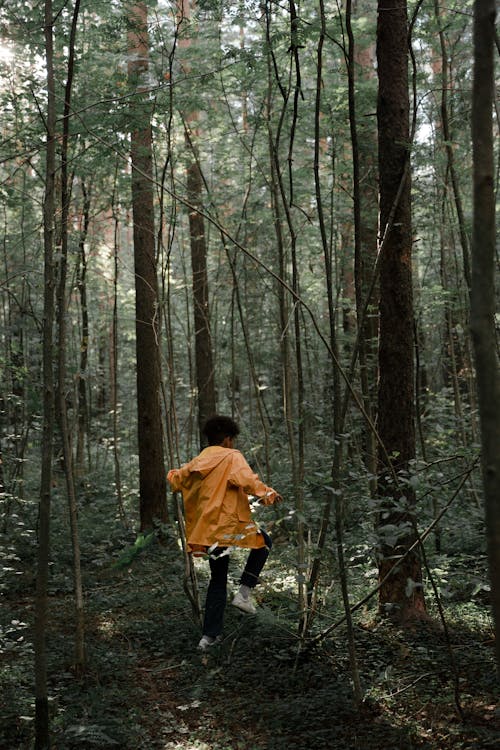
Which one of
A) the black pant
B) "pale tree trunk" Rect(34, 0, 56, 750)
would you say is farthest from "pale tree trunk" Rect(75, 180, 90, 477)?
"pale tree trunk" Rect(34, 0, 56, 750)

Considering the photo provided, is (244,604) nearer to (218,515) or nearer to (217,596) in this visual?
(217,596)

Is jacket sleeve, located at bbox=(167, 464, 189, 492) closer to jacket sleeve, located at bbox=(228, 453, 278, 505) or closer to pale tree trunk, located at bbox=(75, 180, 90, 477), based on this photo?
jacket sleeve, located at bbox=(228, 453, 278, 505)

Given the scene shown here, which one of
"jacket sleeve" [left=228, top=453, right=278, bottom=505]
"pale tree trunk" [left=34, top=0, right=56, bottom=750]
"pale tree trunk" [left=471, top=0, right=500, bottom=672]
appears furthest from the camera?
"jacket sleeve" [left=228, top=453, right=278, bottom=505]

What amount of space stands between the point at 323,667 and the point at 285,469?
8.00m

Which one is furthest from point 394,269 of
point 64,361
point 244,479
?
point 64,361

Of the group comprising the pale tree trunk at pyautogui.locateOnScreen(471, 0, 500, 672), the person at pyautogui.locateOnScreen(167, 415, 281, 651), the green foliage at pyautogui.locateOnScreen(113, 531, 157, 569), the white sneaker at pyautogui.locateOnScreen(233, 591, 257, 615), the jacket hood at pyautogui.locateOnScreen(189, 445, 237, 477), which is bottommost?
the green foliage at pyautogui.locateOnScreen(113, 531, 157, 569)

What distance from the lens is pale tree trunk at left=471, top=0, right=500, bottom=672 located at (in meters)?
1.35

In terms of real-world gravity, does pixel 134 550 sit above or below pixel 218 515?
below

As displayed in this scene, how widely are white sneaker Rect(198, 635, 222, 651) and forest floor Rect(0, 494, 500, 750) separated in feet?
0.27

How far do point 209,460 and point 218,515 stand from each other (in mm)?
445

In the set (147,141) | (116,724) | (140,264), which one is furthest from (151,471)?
(116,724)

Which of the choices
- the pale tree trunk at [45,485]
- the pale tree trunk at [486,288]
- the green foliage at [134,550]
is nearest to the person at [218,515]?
the pale tree trunk at [45,485]

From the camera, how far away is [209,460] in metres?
5.45

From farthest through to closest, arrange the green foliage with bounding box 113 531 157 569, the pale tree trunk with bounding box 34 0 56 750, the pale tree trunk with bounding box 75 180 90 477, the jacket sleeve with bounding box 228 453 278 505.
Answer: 1. the pale tree trunk with bounding box 75 180 90 477
2. the green foliage with bounding box 113 531 157 569
3. the jacket sleeve with bounding box 228 453 278 505
4. the pale tree trunk with bounding box 34 0 56 750
